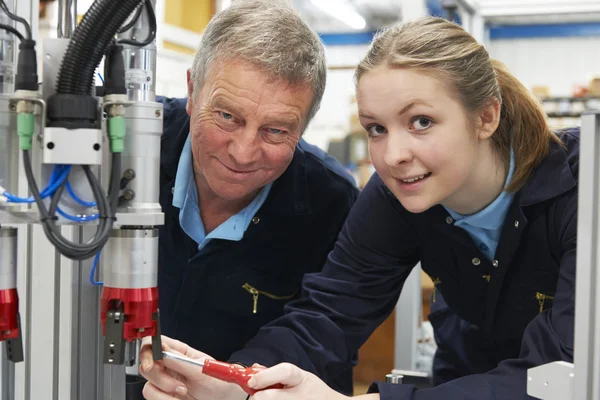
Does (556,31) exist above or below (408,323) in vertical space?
above

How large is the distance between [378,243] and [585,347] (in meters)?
0.66

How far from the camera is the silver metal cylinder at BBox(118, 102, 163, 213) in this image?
85 cm

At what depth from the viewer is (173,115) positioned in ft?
5.24

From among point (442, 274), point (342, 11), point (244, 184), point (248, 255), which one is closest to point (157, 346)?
point (244, 184)

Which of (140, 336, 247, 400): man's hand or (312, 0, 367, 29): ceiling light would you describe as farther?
(312, 0, 367, 29): ceiling light

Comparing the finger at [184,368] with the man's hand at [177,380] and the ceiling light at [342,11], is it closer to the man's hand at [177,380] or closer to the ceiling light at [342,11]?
the man's hand at [177,380]

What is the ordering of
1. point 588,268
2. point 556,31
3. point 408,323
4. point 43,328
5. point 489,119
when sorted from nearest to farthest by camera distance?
1. point 588,268
2. point 43,328
3. point 489,119
4. point 408,323
5. point 556,31

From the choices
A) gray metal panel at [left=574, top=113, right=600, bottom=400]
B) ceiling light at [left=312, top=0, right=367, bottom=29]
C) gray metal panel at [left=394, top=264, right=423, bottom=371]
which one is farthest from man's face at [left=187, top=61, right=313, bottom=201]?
ceiling light at [left=312, top=0, right=367, bottom=29]

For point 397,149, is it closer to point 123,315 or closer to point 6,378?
point 123,315

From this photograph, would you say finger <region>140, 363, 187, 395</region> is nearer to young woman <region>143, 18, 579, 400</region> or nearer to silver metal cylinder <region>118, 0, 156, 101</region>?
young woman <region>143, 18, 579, 400</region>

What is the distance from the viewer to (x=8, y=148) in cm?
82

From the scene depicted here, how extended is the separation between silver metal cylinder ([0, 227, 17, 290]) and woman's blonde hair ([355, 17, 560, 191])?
0.65m

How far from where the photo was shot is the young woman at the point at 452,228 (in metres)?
1.10

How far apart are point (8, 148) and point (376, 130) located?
0.62m
